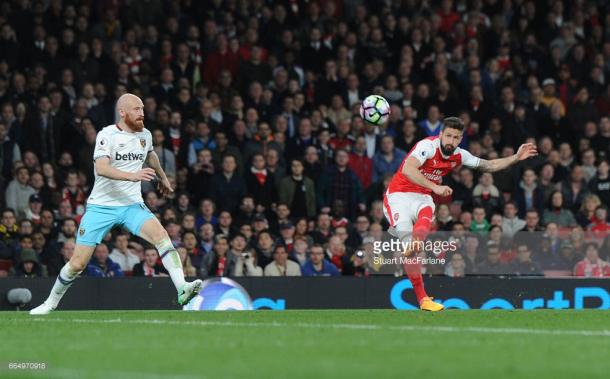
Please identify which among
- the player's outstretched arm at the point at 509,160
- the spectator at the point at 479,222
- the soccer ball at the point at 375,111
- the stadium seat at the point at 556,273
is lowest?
the stadium seat at the point at 556,273

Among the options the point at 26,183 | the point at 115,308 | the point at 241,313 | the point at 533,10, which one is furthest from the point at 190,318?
the point at 533,10

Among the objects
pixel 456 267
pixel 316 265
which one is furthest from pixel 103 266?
pixel 456 267

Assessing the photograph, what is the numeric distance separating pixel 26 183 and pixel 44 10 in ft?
13.7

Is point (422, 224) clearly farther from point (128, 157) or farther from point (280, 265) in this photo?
point (280, 265)

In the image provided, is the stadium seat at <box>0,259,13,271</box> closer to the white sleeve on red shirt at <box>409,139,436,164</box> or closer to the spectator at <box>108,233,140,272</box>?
the spectator at <box>108,233,140,272</box>

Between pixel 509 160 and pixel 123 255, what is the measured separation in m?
6.26

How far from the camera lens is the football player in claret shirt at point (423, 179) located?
14281 mm

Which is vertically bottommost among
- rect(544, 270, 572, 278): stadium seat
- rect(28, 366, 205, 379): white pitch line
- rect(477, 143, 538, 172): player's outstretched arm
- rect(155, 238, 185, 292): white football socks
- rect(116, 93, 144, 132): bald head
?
rect(544, 270, 572, 278): stadium seat

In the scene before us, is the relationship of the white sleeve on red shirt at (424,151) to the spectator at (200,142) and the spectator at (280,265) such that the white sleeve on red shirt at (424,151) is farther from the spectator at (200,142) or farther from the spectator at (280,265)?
the spectator at (200,142)

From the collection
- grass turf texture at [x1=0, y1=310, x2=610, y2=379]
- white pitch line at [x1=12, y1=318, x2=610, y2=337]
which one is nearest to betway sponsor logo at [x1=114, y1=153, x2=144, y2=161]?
grass turf texture at [x1=0, y1=310, x2=610, y2=379]

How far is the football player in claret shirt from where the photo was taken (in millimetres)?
14281

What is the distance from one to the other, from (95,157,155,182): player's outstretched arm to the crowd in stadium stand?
541 cm

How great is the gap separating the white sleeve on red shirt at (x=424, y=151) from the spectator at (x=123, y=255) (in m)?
5.62

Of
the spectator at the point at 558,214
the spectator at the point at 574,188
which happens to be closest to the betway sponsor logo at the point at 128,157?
the spectator at the point at 558,214
